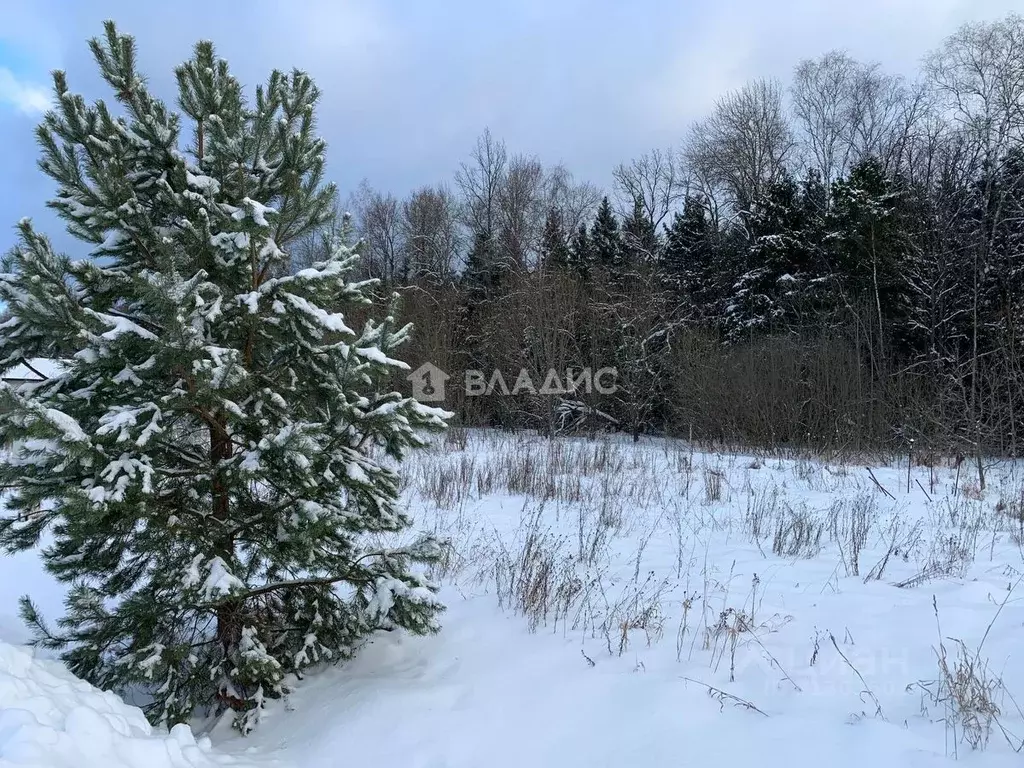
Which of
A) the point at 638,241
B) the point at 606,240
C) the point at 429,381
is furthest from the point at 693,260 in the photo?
the point at 429,381

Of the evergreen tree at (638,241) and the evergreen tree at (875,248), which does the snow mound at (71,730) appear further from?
the evergreen tree at (638,241)

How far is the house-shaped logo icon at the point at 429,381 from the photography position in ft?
65.5

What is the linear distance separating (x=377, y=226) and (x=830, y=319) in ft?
88.0

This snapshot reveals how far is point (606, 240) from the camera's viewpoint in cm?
2797

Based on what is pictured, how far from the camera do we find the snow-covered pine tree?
2.93 metres

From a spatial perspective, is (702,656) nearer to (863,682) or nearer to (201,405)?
(863,682)

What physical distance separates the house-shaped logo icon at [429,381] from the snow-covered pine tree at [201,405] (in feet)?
53.2

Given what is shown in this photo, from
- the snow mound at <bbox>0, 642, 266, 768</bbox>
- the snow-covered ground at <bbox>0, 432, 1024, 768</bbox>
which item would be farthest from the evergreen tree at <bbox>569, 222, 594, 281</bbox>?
the snow mound at <bbox>0, 642, 266, 768</bbox>

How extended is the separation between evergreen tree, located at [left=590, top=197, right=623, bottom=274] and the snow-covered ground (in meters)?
21.0

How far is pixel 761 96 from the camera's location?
98.6ft

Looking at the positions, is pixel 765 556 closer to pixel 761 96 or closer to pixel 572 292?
pixel 572 292

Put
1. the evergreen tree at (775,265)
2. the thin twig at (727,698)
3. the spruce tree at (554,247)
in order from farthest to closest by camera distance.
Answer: the spruce tree at (554,247) → the evergreen tree at (775,265) → the thin twig at (727,698)

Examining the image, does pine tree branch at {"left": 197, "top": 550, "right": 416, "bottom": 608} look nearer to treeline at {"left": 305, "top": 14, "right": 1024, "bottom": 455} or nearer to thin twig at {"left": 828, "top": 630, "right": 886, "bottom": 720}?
thin twig at {"left": 828, "top": 630, "right": 886, "bottom": 720}

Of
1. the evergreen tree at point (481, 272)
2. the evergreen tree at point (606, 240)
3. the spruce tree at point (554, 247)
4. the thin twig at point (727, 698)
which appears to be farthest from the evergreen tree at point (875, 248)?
the thin twig at point (727, 698)
